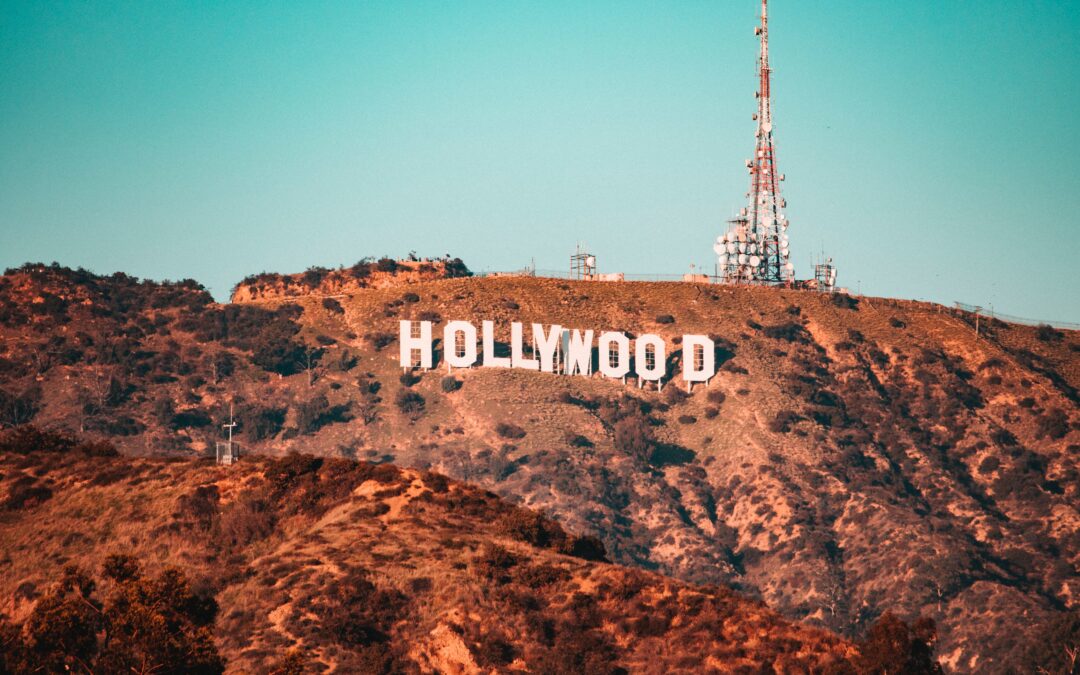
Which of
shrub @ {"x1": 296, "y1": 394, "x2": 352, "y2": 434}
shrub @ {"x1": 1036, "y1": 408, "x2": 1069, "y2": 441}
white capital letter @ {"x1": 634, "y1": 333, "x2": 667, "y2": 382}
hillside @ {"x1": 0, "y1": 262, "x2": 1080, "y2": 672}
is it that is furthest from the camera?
white capital letter @ {"x1": 634, "y1": 333, "x2": 667, "y2": 382}

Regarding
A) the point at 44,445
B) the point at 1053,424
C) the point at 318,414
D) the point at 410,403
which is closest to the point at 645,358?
the point at 410,403

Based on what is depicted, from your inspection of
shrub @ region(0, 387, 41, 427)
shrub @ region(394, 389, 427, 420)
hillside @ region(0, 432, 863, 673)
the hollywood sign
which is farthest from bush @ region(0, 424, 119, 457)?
the hollywood sign

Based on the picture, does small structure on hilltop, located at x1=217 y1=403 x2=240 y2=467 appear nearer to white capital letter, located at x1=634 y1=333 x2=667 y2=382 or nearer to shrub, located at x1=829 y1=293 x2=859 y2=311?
white capital letter, located at x1=634 y1=333 x2=667 y2=382

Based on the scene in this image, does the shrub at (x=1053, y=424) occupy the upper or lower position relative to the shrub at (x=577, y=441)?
upper

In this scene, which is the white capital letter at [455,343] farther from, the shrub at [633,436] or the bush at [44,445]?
the bush at [44,445]

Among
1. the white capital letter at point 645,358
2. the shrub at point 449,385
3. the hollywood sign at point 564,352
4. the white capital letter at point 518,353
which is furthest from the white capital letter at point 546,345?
the shrub at point 449,385
